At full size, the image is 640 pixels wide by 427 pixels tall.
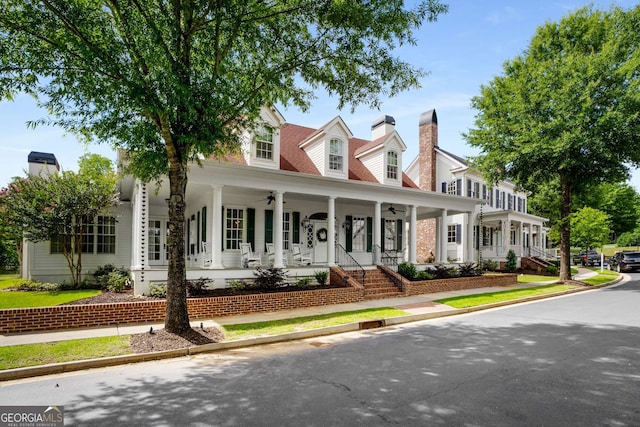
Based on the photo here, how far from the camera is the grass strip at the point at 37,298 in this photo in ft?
35.9

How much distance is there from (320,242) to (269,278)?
230 inches

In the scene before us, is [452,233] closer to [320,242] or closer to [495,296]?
[495,296]

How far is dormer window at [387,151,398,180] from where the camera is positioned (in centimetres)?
1878

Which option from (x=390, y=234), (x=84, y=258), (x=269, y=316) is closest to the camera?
(x=269, y=316)

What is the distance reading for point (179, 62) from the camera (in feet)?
25.5

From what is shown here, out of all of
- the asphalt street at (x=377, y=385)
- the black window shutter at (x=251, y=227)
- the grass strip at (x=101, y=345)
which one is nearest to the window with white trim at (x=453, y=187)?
the black window shutter at (x=251, y=227)

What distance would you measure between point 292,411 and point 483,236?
28.8 metres

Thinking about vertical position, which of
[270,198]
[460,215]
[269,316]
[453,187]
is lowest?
[269,316]

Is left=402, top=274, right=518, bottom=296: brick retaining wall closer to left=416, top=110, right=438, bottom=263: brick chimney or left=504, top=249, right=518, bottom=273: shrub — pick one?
left=416, top=110, right=438, bottom=263: brick chimney

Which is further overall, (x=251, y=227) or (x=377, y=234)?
(x=377, y=234)

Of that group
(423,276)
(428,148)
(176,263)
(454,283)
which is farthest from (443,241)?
(176,263)

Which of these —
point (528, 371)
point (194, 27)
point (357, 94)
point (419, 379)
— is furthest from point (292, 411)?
point (357, 94)

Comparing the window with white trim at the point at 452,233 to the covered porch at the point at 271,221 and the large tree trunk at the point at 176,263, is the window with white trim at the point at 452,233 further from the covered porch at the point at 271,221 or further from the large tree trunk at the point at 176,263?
the large tree trunk at the point at 176,263
